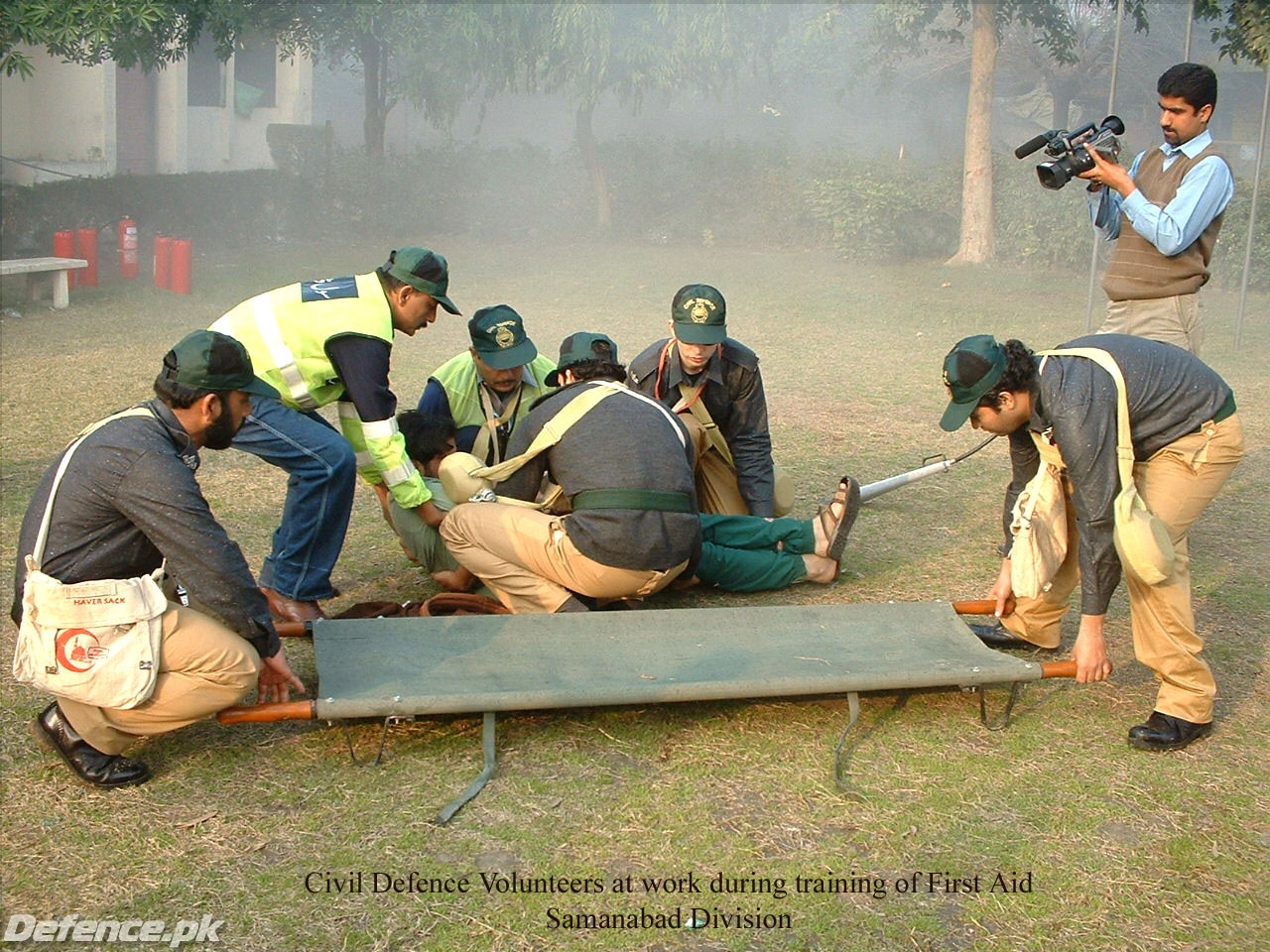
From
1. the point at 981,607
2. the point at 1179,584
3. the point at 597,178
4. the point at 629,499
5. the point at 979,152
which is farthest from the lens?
the point at 597,178

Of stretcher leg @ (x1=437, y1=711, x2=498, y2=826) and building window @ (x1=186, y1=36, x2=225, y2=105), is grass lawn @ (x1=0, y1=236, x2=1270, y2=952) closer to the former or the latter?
stretcher leg @ (x1=437, y1=711, x2=498, y2=826)

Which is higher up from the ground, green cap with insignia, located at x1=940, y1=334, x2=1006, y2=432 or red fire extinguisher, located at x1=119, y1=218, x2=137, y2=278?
red fire extinguisher, located at x1=119, y1=218, x2=137, y2=278

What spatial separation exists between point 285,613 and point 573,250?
1690 centimetres

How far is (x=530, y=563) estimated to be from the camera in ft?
14.9

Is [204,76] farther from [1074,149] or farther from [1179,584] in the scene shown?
[1179,584]

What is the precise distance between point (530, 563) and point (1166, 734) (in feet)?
7.30

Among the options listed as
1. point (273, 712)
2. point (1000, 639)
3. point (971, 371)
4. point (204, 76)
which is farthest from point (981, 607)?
point (204, 76)

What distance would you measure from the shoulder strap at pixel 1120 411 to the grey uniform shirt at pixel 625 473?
136 centimetres

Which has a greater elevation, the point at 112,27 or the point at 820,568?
the point at 112,27

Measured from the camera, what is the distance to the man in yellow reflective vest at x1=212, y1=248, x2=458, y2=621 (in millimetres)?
4551

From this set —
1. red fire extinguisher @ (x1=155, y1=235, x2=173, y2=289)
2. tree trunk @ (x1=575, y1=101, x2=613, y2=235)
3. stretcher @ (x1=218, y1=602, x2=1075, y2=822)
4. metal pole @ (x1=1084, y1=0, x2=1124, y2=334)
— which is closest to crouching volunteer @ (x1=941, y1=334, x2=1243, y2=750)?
stretcher @ (x1=218, y1=602, x2=1075, y2=822)

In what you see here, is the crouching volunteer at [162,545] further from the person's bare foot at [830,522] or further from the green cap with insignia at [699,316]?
the person's bare foot at [830,522]

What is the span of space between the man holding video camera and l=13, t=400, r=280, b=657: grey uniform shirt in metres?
3.70

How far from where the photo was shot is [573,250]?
69.1 ft
